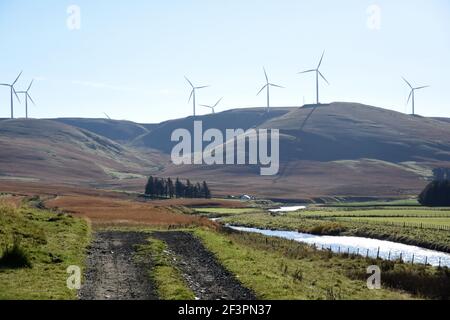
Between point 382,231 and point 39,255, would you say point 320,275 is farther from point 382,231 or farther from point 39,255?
point 382,231

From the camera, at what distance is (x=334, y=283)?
89.8ft

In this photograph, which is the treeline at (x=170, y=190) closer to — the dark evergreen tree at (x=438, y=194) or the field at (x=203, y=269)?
the dark evergreen tree at (x=438, y=194)

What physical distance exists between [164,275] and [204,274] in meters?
2.15

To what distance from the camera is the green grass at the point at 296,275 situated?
22.6 metres

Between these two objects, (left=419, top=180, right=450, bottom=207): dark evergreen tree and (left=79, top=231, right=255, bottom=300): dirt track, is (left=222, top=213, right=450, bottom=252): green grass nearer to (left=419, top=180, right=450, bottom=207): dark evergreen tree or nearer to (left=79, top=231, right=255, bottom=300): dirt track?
(left=79, top=231, right=255, bottom=300): dirt track

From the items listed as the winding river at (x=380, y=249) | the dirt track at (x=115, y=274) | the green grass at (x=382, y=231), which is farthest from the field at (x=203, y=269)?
the green grass at (x=382, y=231)

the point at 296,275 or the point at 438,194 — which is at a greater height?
the point at 296,275

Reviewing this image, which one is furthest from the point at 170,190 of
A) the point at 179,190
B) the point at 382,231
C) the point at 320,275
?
the point at 320,275

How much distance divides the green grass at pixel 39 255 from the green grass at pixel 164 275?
3310mm

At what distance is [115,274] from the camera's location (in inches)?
1017

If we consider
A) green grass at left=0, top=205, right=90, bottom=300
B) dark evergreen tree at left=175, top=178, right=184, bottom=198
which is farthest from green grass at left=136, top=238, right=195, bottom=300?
dark evergreen tree at left=175, top=178, right=184, bottom=198
